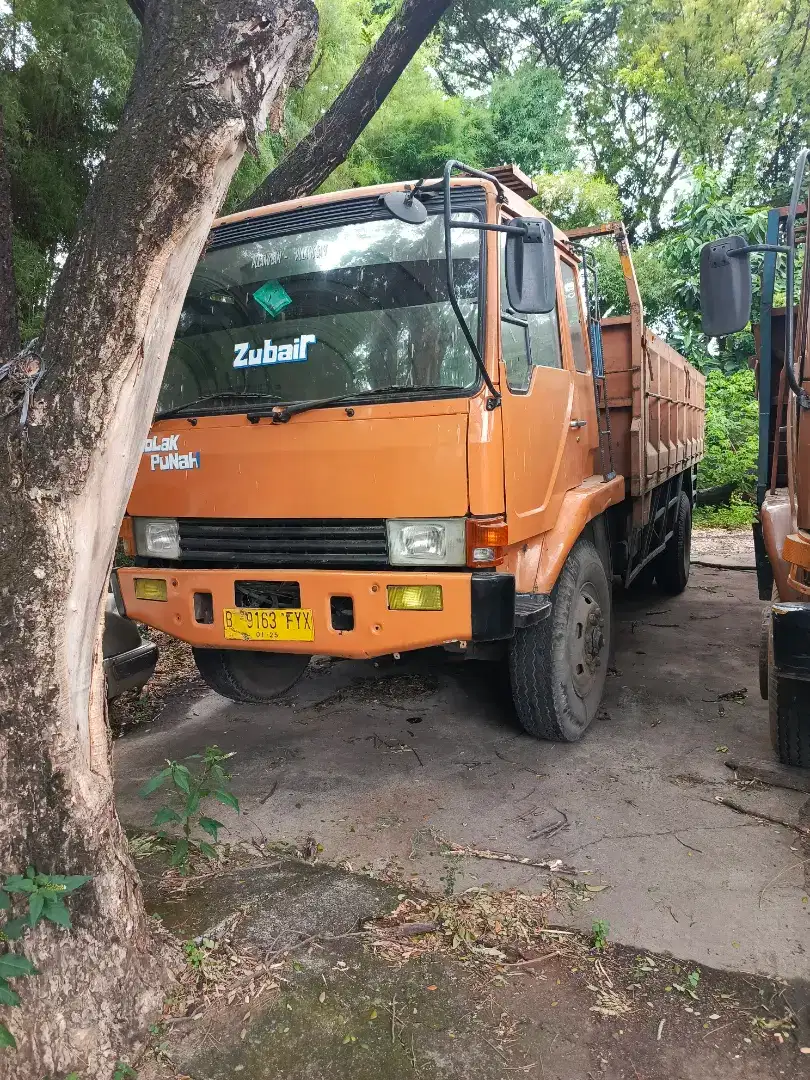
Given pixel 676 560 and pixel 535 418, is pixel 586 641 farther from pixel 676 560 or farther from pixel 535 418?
pixel 676 560

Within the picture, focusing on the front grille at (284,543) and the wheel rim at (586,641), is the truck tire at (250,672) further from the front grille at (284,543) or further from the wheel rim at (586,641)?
the wheel rim at (586,641)

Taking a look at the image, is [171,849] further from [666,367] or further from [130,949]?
[666,367]

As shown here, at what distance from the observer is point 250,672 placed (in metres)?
4.57

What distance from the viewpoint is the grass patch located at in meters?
12.0

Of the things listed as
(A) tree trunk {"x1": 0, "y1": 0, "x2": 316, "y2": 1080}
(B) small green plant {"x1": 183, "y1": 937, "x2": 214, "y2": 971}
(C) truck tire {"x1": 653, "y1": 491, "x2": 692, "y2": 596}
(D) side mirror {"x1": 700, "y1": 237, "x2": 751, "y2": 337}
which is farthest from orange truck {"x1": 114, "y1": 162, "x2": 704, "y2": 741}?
(C) truck tire {"x1": 653, "y1": 491, "x2": 692, "y2": 596}

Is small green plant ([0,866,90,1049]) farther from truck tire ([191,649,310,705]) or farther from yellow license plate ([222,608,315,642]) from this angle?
truck tire ([191,649,310,705])

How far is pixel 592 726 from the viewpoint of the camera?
4.25 meters

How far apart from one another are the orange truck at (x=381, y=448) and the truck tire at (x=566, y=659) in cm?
1

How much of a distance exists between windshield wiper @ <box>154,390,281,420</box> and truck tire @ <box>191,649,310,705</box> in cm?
138

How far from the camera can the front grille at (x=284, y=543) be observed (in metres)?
3.34

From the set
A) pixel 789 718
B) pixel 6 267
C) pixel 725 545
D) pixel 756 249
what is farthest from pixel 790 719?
pixel 725 545

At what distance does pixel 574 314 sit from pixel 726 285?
121 centimetres

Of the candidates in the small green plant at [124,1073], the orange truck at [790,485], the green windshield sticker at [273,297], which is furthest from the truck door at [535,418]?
the small green plant at [124,1073]

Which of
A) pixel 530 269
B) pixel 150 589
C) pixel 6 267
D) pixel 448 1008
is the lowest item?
pixel 448 1008
